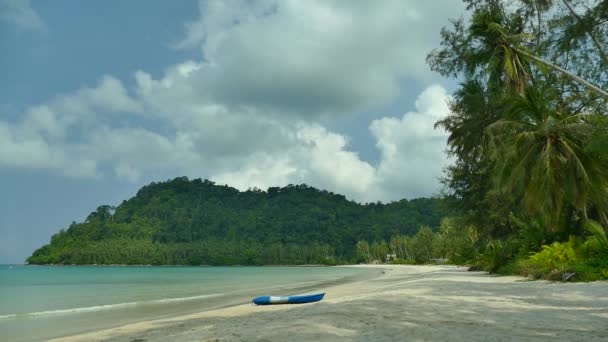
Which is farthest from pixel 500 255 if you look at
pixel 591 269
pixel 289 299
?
pixel 289 299

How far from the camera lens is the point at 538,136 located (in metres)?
17.5

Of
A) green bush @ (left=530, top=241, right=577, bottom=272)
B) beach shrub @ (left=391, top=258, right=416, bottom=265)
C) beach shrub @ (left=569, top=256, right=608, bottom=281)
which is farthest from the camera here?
beach shrub @ (left=391, top=258, right=416, bottom=265)

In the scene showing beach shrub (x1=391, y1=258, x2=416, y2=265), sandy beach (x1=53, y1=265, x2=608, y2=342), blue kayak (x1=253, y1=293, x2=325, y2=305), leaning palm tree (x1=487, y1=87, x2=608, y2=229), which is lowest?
beach shrub (x1=391, y1=258, x2=416, y2=265)

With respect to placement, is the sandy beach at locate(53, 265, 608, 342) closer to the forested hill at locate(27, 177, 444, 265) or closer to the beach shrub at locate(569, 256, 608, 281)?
the beach shrub at locate(569, 256, 608, 281)

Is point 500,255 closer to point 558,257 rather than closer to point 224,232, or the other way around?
point 558,257

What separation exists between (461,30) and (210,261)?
157024mm

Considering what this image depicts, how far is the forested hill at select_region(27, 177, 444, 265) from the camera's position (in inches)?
6324

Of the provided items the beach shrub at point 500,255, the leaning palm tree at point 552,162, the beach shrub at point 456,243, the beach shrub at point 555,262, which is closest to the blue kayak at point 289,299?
the beach shrub at point 555,262

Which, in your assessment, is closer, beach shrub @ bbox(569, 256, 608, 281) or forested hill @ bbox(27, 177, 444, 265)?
beach shrub @ bbox(569, 256, 608, 281)

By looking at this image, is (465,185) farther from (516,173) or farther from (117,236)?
(117,236)

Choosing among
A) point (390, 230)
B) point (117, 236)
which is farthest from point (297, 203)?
point (117, 236)

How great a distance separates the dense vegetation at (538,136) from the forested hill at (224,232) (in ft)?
422

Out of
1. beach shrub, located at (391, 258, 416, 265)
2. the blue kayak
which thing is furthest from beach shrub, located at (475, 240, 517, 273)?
beach shrub, located at (391, 258, 416, 265)

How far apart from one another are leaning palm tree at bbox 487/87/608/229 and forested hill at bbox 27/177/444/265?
136m
